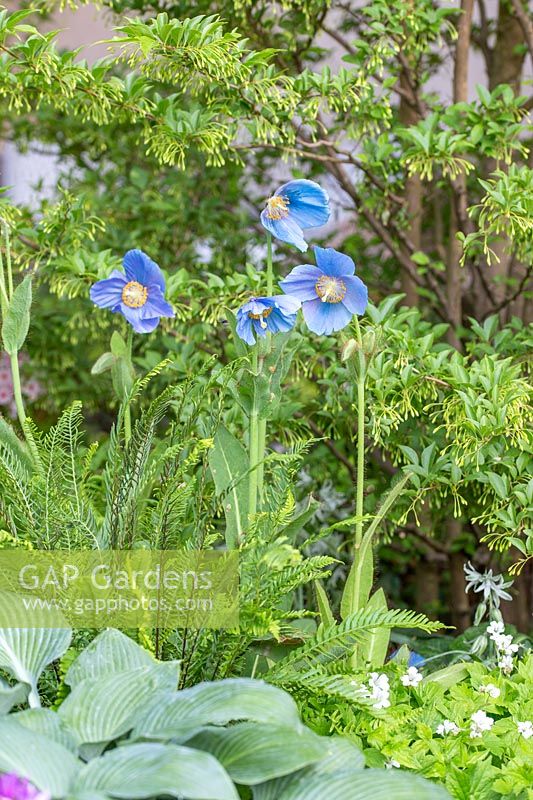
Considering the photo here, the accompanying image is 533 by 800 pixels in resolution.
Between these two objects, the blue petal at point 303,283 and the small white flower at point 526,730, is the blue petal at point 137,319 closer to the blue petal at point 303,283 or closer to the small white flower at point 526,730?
the blue petal at point 303,283

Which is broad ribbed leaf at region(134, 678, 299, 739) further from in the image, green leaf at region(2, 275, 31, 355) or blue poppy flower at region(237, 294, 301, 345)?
green leaf at region(2, 275, 31, 355)

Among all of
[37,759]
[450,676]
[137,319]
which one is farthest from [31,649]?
[450,676]

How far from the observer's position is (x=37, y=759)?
0.71 meters

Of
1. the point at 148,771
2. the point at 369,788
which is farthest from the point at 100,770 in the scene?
the point at 369,788

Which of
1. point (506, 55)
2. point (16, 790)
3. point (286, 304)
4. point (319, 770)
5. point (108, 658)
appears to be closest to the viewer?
point (16, 790)

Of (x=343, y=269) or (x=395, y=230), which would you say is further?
(x=395, y=230)

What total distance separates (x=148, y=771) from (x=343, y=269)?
23.2 inches

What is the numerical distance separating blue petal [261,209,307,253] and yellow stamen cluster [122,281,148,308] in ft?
0.63

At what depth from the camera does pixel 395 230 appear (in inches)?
65.4

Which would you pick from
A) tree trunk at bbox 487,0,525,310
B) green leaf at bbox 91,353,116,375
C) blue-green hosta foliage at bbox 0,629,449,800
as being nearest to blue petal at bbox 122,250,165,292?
green leaf at bbox 91,353,116,375

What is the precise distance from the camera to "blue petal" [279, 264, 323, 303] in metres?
1.08

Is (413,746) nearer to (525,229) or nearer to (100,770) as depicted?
(100,770)

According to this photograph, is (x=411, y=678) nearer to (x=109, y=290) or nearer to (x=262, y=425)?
(x=262, y=425)

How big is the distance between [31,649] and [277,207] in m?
0.55
